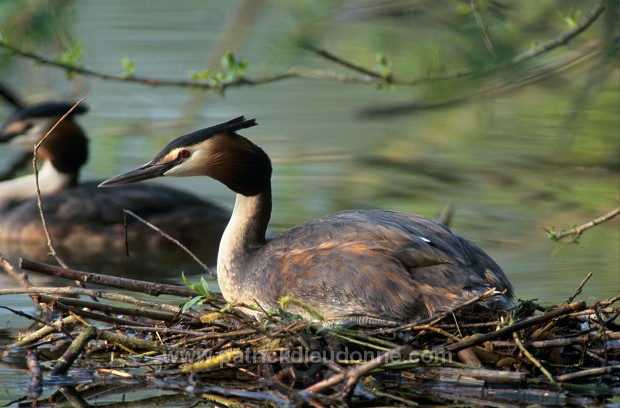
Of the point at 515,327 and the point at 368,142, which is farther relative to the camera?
the point at 368,142

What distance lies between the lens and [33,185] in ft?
32.6

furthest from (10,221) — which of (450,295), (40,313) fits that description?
(450,295)

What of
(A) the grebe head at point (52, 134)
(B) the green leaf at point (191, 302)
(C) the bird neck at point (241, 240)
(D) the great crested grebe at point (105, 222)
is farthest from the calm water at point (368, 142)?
(B) the green leaf at point (191, 302)

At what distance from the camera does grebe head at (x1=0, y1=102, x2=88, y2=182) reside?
1015 cm

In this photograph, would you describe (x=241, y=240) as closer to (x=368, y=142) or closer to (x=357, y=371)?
(x=357, y=371)

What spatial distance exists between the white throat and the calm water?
0.66m

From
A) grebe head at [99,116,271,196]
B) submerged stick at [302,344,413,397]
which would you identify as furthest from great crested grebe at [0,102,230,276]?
submerged stick at [302,344,413,397]

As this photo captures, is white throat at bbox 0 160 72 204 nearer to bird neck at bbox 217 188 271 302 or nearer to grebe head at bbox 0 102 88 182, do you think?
grebe head at bbox 0 102 88 182

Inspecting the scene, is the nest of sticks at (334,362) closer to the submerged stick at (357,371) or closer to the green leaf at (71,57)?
the submerged stick at (357,371)

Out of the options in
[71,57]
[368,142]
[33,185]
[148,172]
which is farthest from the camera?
[368,142]

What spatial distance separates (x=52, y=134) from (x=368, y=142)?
11.0ft

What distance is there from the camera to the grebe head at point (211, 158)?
6543 mm

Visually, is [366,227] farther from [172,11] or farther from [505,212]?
[172,11]

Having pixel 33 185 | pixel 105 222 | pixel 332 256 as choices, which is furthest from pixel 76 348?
pixel 33 185
